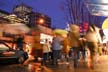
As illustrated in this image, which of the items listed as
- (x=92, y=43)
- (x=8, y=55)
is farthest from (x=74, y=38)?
(x=8, y=55)

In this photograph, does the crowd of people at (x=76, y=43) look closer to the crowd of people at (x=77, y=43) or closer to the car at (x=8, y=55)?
the crowd of people at (x=77, y=43)

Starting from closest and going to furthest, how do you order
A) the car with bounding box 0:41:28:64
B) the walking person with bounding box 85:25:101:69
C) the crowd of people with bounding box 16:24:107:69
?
1. the walking person with bounding box 85:25:101:69
2. the crowd of people with bounding box 16:24:107:69
3. the car with bounding box 0:41:28:64

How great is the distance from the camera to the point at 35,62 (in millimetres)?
14156

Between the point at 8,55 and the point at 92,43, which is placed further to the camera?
the point at 8,55

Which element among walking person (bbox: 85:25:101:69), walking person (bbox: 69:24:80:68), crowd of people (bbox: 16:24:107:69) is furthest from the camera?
walking person (bbox: 69:24:80:68)

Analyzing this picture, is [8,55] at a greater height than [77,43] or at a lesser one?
lesser

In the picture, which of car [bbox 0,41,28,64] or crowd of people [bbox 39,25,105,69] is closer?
crowd of people [bbox 39,25,105,69]

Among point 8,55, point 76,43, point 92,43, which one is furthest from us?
point 8,55

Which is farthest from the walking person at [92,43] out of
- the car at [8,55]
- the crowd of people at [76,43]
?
the car at [8,55]

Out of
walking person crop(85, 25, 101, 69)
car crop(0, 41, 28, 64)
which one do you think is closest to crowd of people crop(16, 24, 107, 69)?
walking person crop(85, 25, 101, 69)

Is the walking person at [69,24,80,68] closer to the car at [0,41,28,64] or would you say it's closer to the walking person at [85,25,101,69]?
the walking person at [85,25,101,69]

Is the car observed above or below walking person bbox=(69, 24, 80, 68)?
below

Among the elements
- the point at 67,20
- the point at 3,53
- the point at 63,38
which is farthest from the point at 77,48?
the point at 67,20

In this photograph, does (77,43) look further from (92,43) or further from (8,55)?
(8,55)
